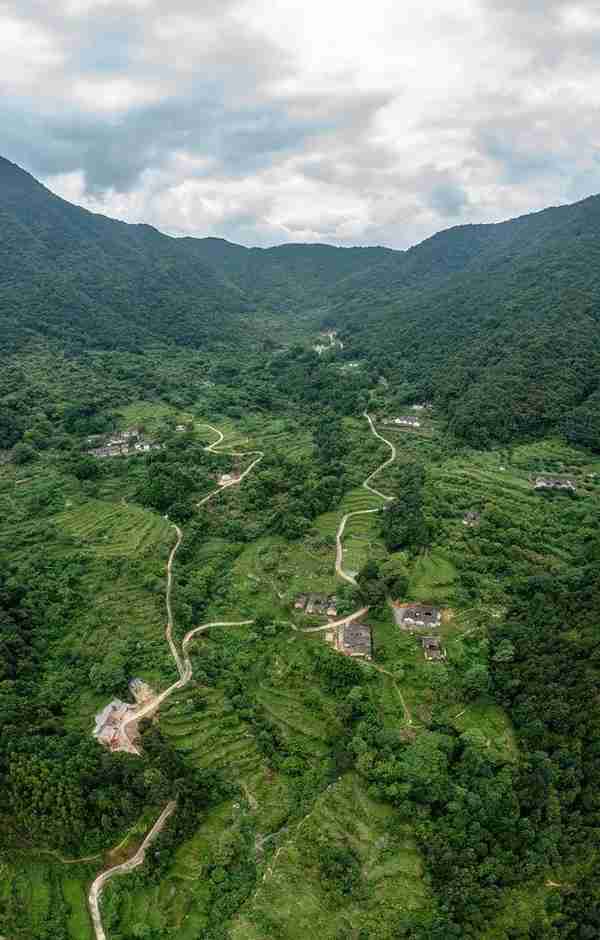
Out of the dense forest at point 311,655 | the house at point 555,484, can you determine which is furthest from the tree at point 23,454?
the house at point 555,484

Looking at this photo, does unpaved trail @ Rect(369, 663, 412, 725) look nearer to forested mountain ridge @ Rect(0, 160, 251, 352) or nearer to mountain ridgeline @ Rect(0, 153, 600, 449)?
mountain ridgeline @ Rect(0, 153, 600, 449)

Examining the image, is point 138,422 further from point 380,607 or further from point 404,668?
point 404,668

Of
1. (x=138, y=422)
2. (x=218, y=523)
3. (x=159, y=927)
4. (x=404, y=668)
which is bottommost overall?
(x=159, y=927)

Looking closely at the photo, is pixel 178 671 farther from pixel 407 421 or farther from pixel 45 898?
pixel 407 421

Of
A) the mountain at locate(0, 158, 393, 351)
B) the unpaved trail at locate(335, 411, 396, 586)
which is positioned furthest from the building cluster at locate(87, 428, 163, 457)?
the mountain at locate(0, 158, 393, 351)

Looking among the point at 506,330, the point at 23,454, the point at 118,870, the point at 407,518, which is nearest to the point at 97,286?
the point at 23,454

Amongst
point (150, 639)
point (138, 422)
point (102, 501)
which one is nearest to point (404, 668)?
point (150, 639)
